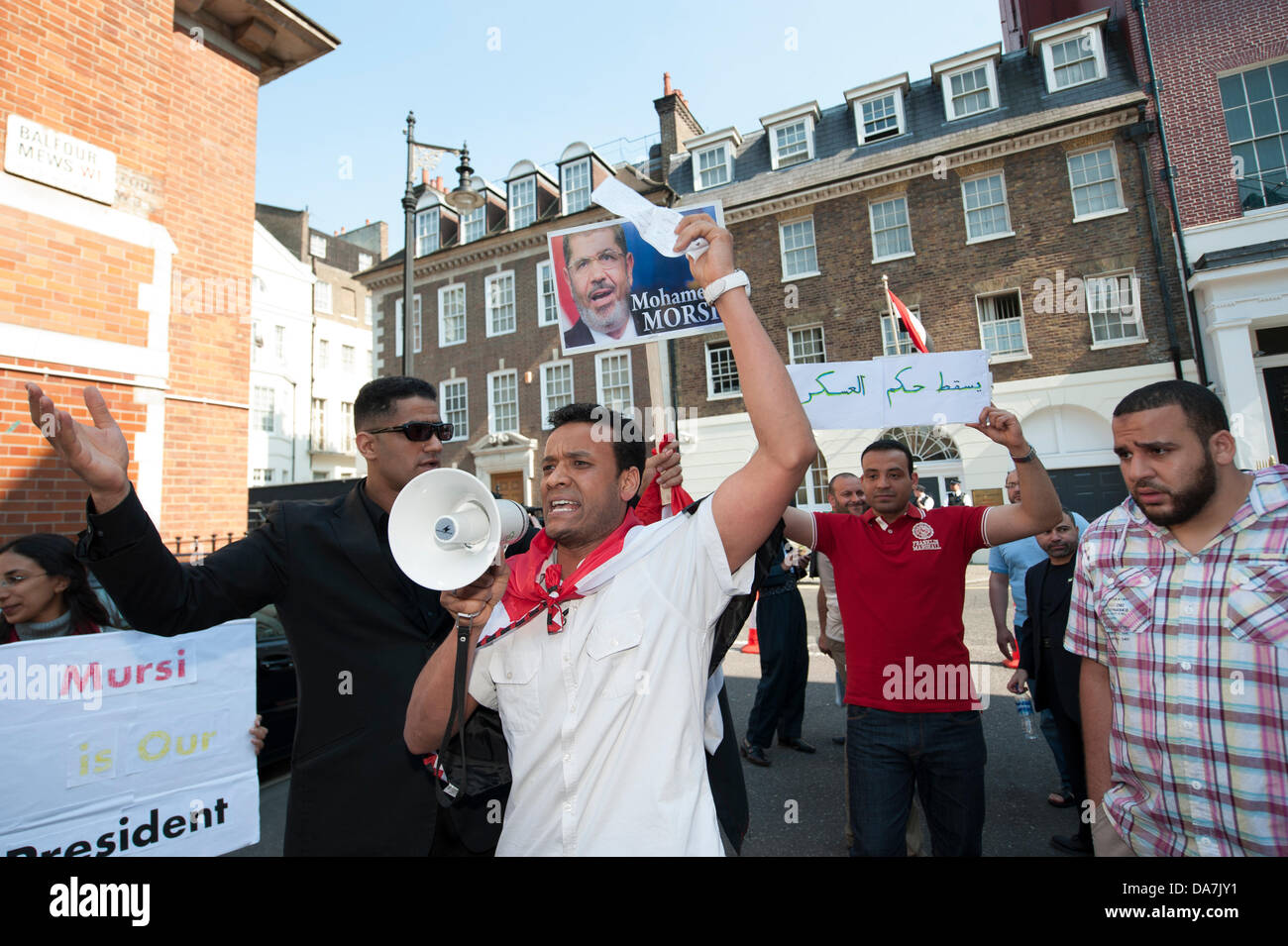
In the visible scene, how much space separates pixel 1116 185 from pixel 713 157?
1134 cm

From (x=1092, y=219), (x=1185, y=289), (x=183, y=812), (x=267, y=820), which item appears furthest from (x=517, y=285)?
(x=183, y=812)

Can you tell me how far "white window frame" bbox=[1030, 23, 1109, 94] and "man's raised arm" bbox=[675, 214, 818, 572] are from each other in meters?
21.2

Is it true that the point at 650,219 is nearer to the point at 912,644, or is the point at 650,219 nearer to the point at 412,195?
the point at 912,644

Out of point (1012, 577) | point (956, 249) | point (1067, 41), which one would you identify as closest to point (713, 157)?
point (956, 249)

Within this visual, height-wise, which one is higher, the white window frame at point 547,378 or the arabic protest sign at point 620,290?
the white window frame at point 547,378

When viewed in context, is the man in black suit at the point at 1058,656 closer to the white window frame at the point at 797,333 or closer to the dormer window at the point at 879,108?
the white window frame at the point at 797,333

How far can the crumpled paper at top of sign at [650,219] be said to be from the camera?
1.79 meters

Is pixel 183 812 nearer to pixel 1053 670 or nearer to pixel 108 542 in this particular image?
pixel 108 542

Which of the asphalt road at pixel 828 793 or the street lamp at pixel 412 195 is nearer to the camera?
the asphalt road at pixel 828 793

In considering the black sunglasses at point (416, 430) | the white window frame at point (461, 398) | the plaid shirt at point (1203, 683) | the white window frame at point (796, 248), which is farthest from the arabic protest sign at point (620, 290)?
the white window frame at point (461, 398)

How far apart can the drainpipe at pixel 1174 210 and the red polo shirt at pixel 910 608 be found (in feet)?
52.7

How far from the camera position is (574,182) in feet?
79.6

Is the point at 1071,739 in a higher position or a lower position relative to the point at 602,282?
lower

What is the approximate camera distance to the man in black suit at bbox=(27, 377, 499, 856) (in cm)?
187
